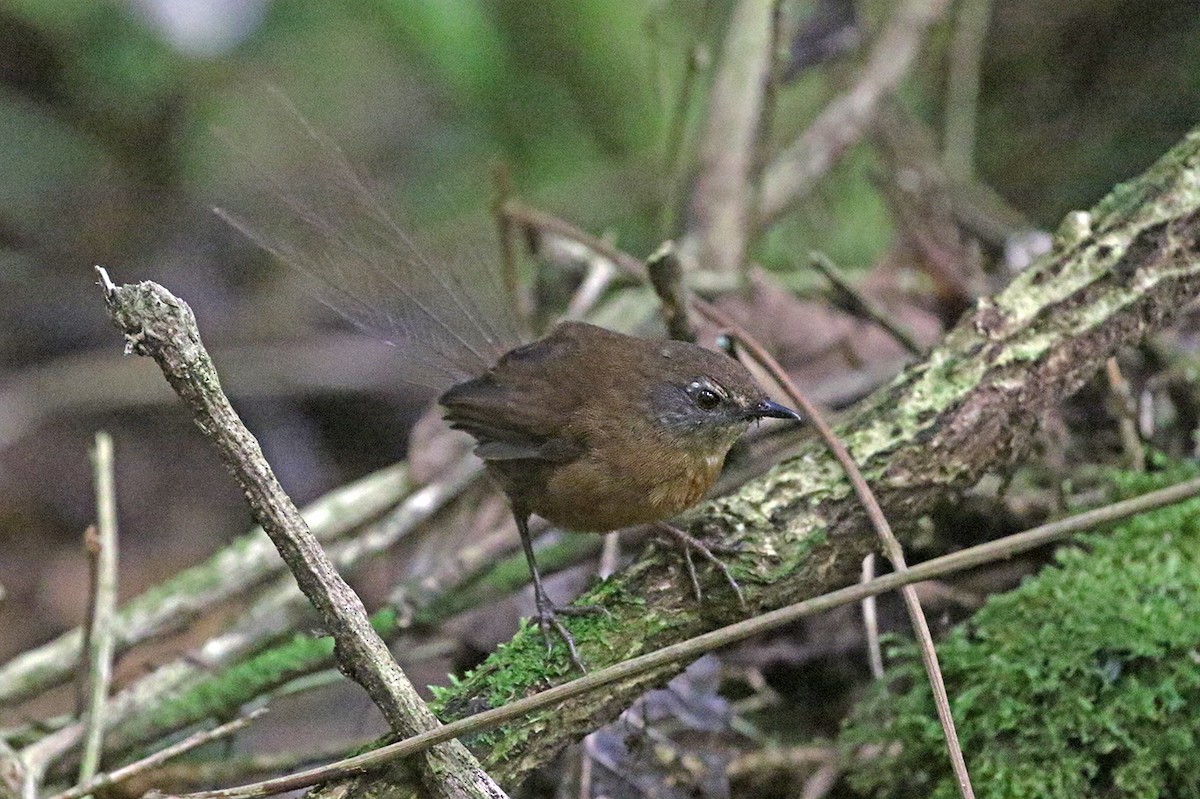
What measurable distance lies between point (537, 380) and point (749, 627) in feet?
3.87

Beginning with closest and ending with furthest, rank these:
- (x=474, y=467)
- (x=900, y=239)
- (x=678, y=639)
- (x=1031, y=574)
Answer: (x=678, y=639)
(x=1031, y=574)
(x=474, y=467)
(x=900, y=239)

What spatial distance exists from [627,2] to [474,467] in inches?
125

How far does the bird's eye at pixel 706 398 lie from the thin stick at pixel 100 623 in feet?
4.49

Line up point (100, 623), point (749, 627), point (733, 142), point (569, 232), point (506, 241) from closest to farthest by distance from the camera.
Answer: point (749, 627) → point (100, 623) → point (569, 232) → point (506, 241) → point (733, 142)

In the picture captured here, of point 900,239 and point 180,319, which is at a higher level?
point 900,239

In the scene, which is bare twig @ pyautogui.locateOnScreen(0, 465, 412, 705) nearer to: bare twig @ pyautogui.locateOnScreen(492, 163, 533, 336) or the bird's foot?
bare twig @ pyautogui.locateOnScreen(492, 163, 533, 336)

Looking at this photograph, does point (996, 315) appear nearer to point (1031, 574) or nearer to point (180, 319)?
point (1031, 574)

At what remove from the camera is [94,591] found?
2.65m

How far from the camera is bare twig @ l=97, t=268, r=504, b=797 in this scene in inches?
64.7

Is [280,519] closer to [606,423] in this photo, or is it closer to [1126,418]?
[606,423]

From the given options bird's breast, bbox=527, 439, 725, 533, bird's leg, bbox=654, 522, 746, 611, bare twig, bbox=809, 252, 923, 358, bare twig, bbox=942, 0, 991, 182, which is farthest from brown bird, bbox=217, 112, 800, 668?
bare twig, bbox=942, 0, 991, 182

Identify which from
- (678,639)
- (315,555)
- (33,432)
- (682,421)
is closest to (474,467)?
(682,421)

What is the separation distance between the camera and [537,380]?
2719 mm

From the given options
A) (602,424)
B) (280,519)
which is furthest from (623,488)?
(280,519)
